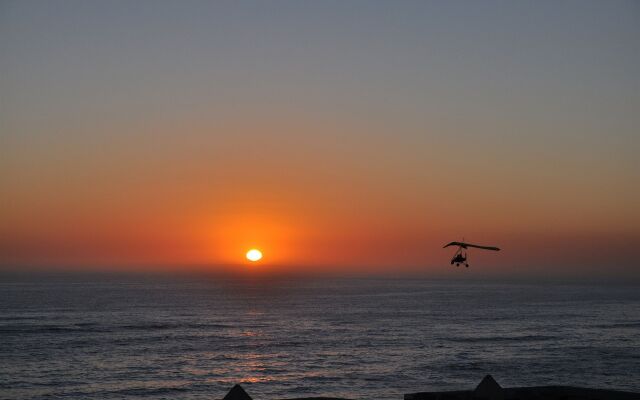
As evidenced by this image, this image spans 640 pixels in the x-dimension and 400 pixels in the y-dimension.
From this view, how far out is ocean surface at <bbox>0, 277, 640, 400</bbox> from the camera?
2281 inches

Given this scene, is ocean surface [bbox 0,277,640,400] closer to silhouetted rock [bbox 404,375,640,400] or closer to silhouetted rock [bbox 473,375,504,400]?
silhouetted rock [bbox 404,375,640,400]

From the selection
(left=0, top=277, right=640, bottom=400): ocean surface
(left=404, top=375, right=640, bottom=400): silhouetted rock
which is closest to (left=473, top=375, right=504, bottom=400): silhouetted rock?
(left=404, top=375, right=640, bottom=400): silhouetted rock

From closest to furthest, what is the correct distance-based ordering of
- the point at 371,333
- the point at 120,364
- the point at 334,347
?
the point at 120,364
the point at 334,347
the point at 371,333

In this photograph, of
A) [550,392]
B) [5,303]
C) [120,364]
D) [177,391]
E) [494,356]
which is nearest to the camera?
[550,392]

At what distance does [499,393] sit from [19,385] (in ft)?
142

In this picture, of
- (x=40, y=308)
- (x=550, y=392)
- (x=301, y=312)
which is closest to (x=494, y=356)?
(x=550, y=392)

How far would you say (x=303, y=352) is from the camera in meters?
76.7

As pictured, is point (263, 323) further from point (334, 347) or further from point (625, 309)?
point (625, 309)

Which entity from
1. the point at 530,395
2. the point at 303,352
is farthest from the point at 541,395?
the point at 303,352

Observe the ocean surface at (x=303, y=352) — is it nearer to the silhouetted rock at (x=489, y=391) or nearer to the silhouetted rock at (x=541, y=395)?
→ the silhouetted rock at (x=541, y=395)

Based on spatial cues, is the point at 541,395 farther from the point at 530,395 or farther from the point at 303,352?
the point at 303,352

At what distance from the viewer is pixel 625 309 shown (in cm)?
14300

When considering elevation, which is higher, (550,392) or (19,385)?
(550,392)

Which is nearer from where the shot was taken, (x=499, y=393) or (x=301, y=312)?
(x=499, y=393)
